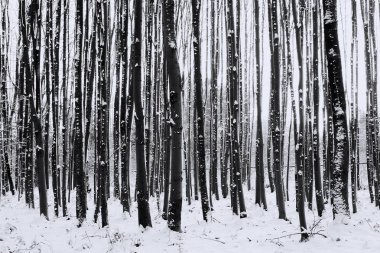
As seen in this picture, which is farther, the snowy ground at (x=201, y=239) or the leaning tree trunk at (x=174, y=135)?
the leaning tree trunk at (x=174, y=135)

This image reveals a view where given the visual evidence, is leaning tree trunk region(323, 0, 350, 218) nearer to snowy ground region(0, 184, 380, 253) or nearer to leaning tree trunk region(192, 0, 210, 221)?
snowy ground region(0, 184, 380, 253)

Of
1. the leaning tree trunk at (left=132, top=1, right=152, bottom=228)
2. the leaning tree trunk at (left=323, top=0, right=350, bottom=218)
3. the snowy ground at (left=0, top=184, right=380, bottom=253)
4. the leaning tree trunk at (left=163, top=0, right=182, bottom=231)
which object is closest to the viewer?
the snowy ground at (left=0, top=184, right=380, bottom=253)

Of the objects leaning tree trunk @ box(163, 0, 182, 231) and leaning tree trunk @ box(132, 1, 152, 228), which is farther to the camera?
leaning tree trunk @ box(132, 1, 152, 228)

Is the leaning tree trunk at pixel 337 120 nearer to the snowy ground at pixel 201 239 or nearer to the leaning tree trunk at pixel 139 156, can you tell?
the snowy ground at pixel 201 239

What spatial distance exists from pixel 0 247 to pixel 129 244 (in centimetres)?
213

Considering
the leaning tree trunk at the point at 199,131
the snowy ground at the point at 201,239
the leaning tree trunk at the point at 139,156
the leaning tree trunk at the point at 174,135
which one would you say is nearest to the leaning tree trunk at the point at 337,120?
the snowy ground at the point at 201,239

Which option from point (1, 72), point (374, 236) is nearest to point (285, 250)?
point (374, 236)

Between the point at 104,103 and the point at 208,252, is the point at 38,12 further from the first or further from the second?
the point at 208,252

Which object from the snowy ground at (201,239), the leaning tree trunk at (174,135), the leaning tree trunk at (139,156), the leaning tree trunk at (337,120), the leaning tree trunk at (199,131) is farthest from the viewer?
the leaning tree trunk at (199,131)

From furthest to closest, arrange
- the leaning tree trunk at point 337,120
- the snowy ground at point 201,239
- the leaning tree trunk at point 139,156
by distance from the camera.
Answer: the leaning tree trunk at point 139,156 < the leaning tree trunk at point 337,120 < the snowy ground at point 201,239

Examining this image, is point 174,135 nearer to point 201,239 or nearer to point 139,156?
point 139,156

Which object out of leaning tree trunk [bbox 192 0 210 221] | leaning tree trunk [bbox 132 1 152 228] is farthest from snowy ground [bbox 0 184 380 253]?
leaning tree trunk [bbox 192 0 210 221]

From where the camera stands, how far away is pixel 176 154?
220 inches

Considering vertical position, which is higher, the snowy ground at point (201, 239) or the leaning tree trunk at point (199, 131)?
the leaning tree trunk at point (199, 131)
